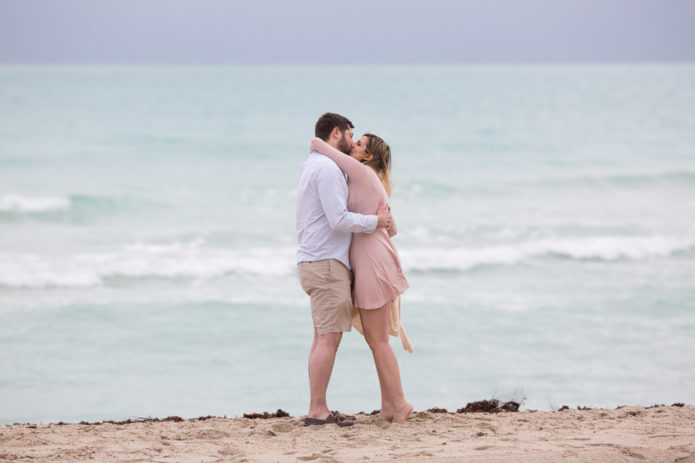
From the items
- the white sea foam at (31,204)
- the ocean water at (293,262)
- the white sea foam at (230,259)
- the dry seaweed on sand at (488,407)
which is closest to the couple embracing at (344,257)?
the dry seaweed on sand at (488,407)

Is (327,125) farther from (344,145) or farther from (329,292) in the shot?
(329,292)

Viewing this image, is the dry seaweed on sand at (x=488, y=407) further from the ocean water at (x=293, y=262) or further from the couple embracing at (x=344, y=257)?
the couple embracing at (x=344, y=257)

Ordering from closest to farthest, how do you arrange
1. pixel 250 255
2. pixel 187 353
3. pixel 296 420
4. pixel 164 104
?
1. pixel 296 420
2. pixel 187 353
3. pixel 250 255
4. pixel 164 104

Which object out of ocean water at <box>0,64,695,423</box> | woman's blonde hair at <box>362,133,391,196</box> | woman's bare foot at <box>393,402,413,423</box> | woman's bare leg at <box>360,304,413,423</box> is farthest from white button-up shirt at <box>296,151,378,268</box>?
ocean water at <box>0,64,695,423</box>

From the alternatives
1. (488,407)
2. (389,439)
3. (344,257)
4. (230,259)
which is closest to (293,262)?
(230,259)

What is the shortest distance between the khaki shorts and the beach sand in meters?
0.61

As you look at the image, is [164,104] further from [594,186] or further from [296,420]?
[296,420]

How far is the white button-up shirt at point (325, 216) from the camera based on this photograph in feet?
14.2

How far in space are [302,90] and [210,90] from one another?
5549 mm

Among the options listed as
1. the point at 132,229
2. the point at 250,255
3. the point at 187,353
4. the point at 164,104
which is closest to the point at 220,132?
the point at 164,104

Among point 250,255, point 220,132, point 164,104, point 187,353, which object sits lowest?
point 187,353

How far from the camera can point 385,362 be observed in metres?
4.58

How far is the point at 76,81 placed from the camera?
46938mm

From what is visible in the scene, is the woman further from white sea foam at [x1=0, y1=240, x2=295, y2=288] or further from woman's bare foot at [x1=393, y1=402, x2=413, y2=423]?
white sea foam at [x1=0, y1=240, x2=295, y2=288]
